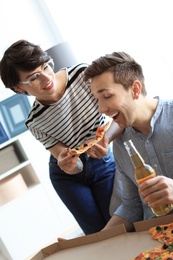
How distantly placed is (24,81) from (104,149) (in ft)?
1.57

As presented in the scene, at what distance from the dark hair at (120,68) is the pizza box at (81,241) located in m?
0.51

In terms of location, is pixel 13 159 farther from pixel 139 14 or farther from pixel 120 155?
pixel 120 155

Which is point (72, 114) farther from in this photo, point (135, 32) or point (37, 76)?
point (135, 32)

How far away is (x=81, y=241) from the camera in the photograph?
1.48 m

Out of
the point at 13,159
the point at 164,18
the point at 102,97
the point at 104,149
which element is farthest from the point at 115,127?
the point at 13,159

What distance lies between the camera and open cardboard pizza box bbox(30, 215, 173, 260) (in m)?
1.31

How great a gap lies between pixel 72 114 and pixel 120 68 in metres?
0.52

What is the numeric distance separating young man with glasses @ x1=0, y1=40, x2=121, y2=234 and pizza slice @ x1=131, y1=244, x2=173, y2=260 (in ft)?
1.83

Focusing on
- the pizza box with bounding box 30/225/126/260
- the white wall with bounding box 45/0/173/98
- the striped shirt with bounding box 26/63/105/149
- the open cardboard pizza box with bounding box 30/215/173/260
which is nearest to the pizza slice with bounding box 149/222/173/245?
the open cardboard pizza box with bounding box 30/215/173/260

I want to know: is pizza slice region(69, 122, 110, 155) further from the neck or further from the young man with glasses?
the neck

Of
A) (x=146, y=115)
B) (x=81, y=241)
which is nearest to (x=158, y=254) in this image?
(x=81, y=241)

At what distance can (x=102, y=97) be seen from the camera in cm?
151

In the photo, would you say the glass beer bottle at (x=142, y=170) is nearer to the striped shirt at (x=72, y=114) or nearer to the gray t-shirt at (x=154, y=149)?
the gray t-shirt at (x=154, y=149)

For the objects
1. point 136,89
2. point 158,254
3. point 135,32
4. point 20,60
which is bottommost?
point 158,254
